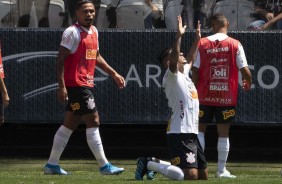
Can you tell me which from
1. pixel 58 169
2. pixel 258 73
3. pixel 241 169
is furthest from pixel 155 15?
pixel 58 169

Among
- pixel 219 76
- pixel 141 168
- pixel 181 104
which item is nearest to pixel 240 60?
pixel 219 76

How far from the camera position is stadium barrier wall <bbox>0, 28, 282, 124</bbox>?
15633mm

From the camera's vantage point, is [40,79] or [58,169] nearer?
[58,169]

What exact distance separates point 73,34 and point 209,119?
2016 mm

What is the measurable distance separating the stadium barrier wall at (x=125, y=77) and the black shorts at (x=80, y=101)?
3521 millimetres

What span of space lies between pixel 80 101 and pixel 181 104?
5.41 feet

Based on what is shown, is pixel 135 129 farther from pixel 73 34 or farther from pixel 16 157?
pixel 73 34

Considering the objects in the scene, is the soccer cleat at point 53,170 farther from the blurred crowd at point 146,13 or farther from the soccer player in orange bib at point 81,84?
the blurred crowd at point 146,13

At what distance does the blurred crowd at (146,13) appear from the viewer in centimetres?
1561

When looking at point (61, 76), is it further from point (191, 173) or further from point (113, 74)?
point (191, 173)

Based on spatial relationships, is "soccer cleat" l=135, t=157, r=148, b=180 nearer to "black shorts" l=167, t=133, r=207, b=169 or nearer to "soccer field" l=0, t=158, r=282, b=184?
"black shorts" l=167, t=133, r=207, b=169

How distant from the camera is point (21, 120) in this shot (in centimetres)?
1571

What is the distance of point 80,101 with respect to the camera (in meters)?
12.1

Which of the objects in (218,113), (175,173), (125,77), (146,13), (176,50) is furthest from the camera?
(146,13)
